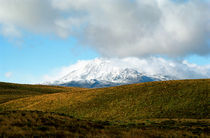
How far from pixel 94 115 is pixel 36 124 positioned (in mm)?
23998

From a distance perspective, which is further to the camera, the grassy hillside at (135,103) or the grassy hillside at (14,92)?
the grassy hillside at (14,92)

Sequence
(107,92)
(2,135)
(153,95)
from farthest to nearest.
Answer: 1. (107,92)
2. (153,95)
3. (2,135)

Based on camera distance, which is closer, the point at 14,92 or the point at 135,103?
the point at 135,103

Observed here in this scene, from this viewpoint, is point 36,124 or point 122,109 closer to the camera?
point 36,124

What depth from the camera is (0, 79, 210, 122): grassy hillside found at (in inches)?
1496

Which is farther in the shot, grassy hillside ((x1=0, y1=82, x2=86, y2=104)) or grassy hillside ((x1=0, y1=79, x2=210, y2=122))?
grassy hillside ((x1=0, y1=82, x2=86, y2=104))

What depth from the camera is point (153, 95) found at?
158 ft

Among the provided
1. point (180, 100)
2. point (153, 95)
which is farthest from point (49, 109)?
point (180, 100)

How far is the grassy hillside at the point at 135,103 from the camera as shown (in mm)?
38000

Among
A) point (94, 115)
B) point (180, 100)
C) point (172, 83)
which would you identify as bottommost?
point (94, 115)

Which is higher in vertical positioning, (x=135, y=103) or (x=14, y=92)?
(x=14, y=92)

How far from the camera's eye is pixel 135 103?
4459 cm

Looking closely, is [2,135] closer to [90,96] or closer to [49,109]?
[49,109]

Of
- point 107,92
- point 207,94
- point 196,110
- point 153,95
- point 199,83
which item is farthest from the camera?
point 107,92
